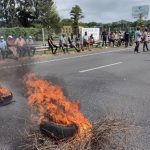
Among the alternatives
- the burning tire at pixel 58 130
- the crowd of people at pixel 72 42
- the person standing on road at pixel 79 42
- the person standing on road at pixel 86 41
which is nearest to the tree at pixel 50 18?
the crowd of people at pixel 72 42

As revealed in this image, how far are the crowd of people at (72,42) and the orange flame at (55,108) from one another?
8.42 metres

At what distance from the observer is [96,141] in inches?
192

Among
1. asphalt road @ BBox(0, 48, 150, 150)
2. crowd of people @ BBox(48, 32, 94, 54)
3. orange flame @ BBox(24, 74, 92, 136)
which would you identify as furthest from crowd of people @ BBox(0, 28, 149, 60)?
orange flame @ BBox(24, 74, 92, 136)

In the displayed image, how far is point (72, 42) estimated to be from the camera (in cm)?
2627

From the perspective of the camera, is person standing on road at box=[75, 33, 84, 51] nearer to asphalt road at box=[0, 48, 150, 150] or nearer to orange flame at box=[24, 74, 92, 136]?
asphalt road at box=[0, 48, 150, 150]

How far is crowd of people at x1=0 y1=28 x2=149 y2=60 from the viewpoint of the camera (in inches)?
703

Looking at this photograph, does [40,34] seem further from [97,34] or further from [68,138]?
[68,138]

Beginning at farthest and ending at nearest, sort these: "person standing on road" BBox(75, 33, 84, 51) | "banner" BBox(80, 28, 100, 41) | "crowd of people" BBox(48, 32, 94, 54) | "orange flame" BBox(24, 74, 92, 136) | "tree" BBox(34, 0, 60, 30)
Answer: "tree" BBox(34, 0, 60, 30)
"banner" BBox(80, 28, 100, 41)
"person standing on road" BBox(75, 33, 84, 51)
"crowd of people" BBox(48, 32, 94, 54)
"orange flame" BBox(24, 74, 92, 136)

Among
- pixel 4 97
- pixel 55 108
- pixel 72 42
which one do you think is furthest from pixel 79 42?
pixel 55 108

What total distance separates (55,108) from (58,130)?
55 centimetres

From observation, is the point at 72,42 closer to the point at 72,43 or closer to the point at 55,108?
the point at 72,43

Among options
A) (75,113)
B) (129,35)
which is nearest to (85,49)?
(129,35)

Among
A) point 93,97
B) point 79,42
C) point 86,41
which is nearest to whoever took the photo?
point 93,97

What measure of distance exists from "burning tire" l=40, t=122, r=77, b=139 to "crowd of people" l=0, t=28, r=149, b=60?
9.58m
